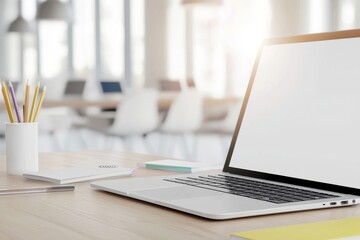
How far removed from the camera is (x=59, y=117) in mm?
5750

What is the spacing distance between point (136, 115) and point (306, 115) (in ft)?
13.4

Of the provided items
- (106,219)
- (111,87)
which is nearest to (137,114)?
(111,87)

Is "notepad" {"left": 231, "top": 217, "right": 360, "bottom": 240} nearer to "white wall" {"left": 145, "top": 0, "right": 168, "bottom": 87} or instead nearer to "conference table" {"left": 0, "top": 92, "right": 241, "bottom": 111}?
"conference table" {"left": 0, "top": 92, "right": 241, "bottom": 111}

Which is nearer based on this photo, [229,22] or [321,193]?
[321,193]

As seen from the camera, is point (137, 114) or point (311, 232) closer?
point (311, 232)

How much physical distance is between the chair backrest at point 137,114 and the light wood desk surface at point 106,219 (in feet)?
13.0

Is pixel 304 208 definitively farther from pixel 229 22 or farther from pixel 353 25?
pixel 229 22

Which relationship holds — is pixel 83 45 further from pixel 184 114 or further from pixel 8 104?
pixel 8 104

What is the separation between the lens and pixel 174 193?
0.96 m

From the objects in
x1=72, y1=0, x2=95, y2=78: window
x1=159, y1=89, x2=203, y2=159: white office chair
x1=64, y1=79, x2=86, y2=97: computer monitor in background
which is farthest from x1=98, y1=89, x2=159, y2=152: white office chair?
x1=72, y1=0, x2=95, y2=78: window

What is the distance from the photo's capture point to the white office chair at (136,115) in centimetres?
503

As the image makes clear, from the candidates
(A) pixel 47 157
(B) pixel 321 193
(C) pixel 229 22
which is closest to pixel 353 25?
(C) pixel 229 22

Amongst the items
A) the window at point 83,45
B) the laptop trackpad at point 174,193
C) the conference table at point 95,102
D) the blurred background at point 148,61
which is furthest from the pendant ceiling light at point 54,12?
the laptop trackpad at point 174,193

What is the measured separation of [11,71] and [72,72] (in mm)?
1137
